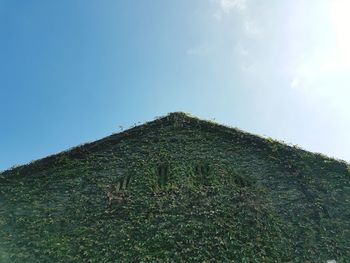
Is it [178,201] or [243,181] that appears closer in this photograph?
[178,201]

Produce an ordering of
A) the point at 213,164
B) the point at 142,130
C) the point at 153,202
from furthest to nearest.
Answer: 1. the point at 142,130
2. the point at 213,164
3. the point at 153,202

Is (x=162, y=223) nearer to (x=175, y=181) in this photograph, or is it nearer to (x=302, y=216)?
(x=175, y=181)

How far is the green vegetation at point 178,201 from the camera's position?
12.4m

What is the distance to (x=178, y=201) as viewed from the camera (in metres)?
13.7

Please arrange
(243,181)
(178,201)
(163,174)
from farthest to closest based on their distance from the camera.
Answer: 1. (163,174)
2. (243,181)
3. (178,201)

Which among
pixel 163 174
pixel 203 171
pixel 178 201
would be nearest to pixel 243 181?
pixel 203 171

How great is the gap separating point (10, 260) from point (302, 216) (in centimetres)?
708

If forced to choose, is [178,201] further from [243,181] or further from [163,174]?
[243,181]

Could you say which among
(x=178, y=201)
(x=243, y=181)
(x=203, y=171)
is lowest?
(x=178, y=201)

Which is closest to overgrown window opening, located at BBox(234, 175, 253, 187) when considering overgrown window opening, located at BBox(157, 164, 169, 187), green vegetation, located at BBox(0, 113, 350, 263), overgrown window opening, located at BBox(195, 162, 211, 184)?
green vegetation, located at BBox(0, 113, 350, 263)

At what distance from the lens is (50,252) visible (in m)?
12.5

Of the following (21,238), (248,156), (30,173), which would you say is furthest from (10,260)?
(248,156)

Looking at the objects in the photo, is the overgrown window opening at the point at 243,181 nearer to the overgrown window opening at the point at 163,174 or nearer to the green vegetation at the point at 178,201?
the green vegetation at the point at 178,201

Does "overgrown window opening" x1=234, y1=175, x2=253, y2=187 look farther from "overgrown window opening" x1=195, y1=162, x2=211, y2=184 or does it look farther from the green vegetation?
"overgrown window opening" x1=195, y1=162, x2=211, y2=184
